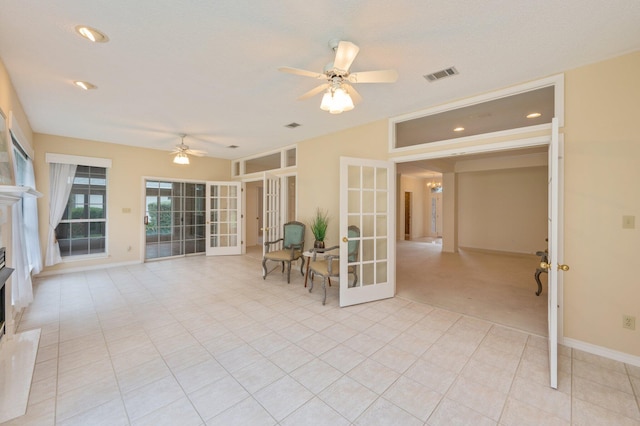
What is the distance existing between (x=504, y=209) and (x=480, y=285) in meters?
4.18

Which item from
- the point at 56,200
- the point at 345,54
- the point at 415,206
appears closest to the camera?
the point at 345,54

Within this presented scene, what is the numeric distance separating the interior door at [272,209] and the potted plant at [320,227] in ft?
3.44

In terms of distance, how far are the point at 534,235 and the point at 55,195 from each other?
11.1 metres

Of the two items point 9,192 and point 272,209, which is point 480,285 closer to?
point 272,209

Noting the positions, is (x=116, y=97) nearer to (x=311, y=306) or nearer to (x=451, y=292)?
(x=311, y=306)

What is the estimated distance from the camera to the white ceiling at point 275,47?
5.79 ft

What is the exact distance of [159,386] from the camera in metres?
1.96

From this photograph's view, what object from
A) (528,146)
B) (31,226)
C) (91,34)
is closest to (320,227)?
(528,146)

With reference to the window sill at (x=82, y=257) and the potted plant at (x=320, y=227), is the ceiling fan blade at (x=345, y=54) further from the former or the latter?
the window sill at (x=82, y=257)

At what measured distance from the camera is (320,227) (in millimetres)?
4668

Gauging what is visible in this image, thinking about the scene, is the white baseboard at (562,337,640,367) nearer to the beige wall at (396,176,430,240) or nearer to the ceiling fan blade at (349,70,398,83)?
the ceiling fan blade at (349,70,398,83)

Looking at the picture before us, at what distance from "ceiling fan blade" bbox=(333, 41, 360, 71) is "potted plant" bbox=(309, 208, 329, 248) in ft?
9.84

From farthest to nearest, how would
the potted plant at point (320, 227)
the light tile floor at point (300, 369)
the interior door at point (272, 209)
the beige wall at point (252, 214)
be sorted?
1. the beige wall at point (252, 214)
2. the interior door at point (272, 209)
3. the potted plant at point (320, 227)
4. the light tile floor at point (300, 369)

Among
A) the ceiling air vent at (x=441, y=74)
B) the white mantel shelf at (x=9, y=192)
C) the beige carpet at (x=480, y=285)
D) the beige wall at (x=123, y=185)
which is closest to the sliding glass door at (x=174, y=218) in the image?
the beige wall at (x=123, y=185)
